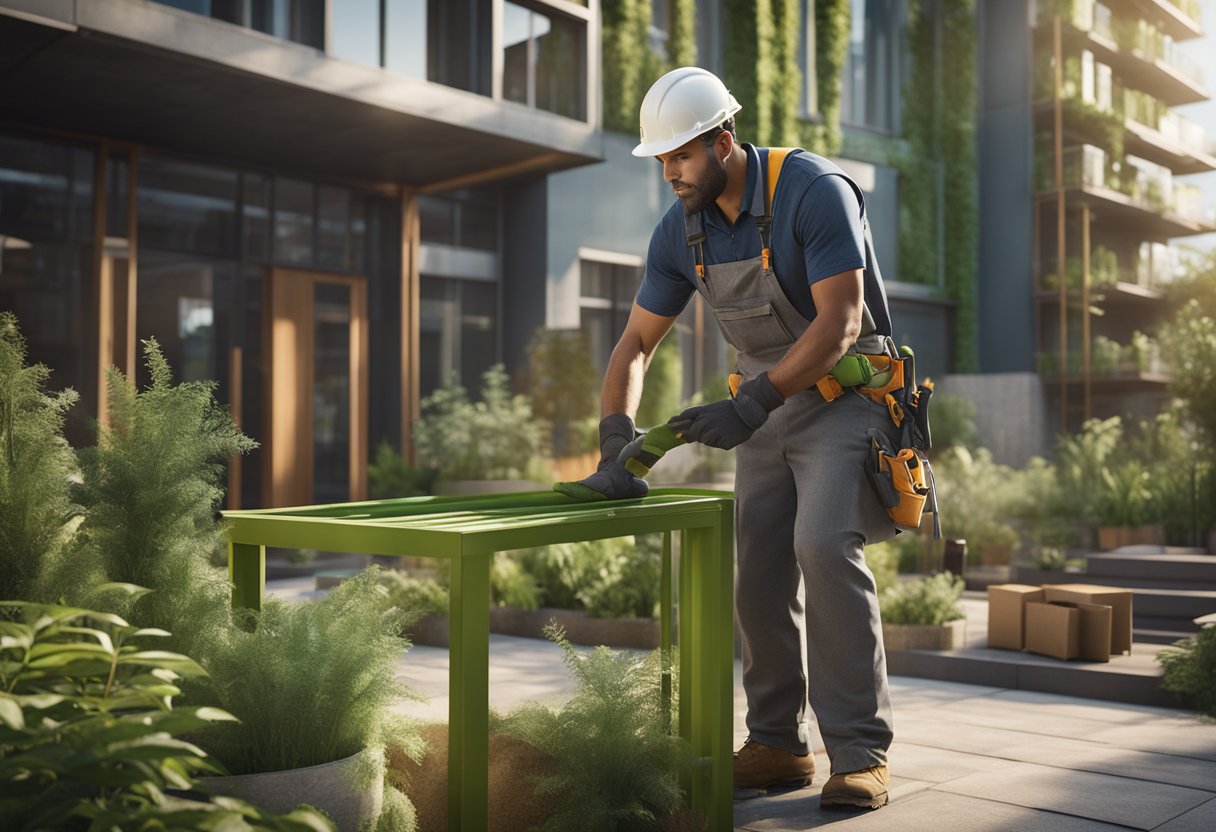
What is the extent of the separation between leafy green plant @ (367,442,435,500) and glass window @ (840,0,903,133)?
13.4 metres

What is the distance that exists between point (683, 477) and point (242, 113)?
20.6 feet

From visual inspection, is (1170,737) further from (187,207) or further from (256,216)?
(256,216)

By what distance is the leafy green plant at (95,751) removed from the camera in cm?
181

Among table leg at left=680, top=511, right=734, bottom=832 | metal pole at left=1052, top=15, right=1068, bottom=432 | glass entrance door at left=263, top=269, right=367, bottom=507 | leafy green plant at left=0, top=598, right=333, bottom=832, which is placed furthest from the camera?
metal pole at left=1052, top=15, right=1068, bottom=432

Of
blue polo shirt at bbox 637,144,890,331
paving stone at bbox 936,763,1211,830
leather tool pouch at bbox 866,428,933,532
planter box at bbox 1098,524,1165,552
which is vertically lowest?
paving stone at bbox 936,763,1211,830

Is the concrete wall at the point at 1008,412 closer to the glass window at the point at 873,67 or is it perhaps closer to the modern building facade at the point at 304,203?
the glass window at the point at 873,67

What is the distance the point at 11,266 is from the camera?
10.9 m

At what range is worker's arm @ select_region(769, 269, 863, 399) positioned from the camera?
353cm

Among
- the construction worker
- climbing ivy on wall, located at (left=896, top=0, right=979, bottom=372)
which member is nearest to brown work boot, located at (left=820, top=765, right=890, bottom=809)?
the construction worker

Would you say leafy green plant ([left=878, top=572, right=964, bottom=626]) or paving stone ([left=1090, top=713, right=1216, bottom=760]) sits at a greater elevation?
leafy green plant ([left=878, top=572, right=964, bottom=626])

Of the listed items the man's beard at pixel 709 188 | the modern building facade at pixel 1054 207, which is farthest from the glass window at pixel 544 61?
the modern building facade at pixel 1054 207

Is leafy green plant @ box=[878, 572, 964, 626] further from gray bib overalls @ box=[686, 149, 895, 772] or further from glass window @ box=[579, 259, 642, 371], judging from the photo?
glass window @ box=[579, 259, 642, 371]

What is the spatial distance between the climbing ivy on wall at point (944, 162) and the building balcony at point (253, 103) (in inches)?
517

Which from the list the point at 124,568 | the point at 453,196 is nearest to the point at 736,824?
the point at 124,568
